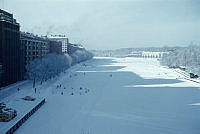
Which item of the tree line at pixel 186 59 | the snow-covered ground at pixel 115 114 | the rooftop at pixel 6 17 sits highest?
the rooftop at pixel 6 17

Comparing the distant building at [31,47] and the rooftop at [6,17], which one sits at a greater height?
the rooftop at [6,17]

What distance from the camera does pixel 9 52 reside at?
48.8 meters

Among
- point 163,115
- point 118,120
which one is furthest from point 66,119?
point 163,115

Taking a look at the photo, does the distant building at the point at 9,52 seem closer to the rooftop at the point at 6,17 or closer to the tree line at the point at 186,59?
the rooftop at the point at 6,17

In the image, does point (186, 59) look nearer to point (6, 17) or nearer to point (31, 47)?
point (31, 47)

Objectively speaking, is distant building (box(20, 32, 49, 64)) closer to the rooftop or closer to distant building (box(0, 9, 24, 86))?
distant building (box(0, 9, 24, 86))

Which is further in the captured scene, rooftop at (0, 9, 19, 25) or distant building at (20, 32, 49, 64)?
distant building at (20, 32, 49, 64)

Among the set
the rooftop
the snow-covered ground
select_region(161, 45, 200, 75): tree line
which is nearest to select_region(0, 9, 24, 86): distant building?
the rooftop

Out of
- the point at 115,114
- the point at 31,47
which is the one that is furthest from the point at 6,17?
the point at 115,114

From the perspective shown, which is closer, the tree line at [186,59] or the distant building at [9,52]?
the distant building at [9,52]

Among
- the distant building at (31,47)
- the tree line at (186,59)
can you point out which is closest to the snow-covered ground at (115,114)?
the distant building at (31,47)

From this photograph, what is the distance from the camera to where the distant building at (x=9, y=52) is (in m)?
45.8

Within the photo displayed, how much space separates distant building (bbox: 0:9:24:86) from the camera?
4575 centimetres

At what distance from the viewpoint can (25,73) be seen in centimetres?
5919
